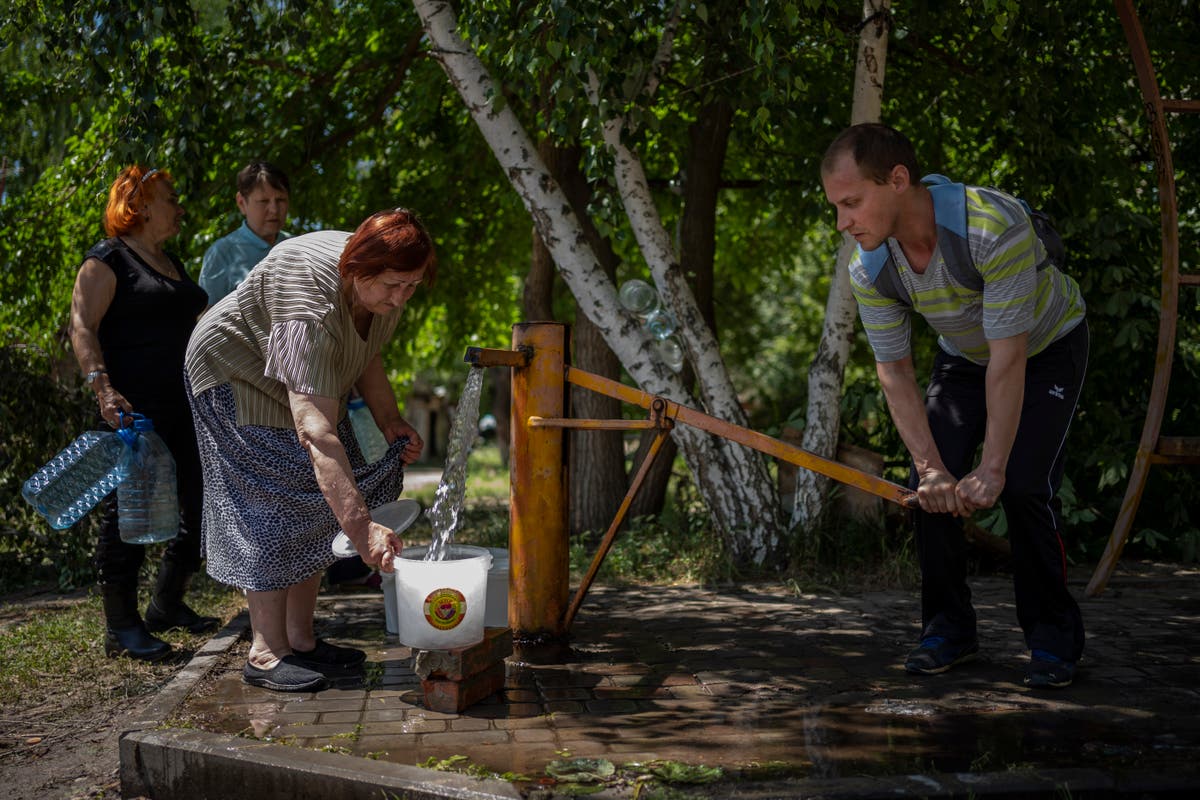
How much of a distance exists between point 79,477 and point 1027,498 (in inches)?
143

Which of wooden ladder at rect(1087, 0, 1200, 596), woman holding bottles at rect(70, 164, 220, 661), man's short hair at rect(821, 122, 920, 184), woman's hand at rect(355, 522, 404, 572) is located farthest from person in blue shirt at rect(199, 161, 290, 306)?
wooden ladder at rect(1087, 0, 1200, 596)

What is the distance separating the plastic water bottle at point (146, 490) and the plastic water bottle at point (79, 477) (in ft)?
0.20

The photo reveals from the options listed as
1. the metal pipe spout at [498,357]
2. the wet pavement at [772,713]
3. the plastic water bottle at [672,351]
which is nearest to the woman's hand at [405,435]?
the metal pipe spout at [498,357]

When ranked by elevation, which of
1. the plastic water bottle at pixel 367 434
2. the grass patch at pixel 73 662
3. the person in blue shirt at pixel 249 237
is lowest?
the grass patch at pixel 73 662

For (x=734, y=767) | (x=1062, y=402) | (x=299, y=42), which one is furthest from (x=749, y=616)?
(x=299, y=42)

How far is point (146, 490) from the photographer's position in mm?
4652

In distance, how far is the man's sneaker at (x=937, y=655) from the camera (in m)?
3.99

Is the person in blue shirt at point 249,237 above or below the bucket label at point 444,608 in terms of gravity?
above

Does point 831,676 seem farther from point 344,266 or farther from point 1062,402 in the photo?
point 344,266

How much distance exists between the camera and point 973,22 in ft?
23.6

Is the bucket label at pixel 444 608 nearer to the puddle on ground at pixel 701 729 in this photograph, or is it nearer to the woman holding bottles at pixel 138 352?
the puddle on ground at pixel 701 729

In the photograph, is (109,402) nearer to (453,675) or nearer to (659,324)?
(453,675)

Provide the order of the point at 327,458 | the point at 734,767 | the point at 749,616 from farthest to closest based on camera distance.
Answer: the point at 749,616 → the point at 327,458 → the point at 734,767

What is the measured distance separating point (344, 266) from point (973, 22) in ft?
16.7
